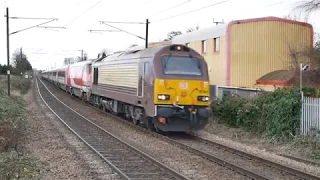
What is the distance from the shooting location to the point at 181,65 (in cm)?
1599

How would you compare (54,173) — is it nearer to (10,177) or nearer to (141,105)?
(10,177)

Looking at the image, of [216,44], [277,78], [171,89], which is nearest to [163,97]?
[171,89]

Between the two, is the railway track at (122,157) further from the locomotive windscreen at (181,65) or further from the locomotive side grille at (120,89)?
the locomotive windscreen at (181,65)

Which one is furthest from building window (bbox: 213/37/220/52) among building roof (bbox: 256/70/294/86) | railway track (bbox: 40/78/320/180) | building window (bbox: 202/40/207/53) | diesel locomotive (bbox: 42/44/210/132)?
railway track (bbox: 40/78/320/180)

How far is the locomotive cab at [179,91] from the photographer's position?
15258mm

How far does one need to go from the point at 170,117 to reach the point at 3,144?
598 cm

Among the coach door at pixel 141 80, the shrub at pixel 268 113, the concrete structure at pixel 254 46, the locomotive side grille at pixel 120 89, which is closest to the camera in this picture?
the shrub at pixel 268 113

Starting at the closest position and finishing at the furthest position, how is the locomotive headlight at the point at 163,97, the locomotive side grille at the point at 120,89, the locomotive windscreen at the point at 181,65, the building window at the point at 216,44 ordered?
the locomotive headlight at the point at 163,97 < the locomotive windscreen at the point at 181,65 < the locomotive side grille at the point at 120,89 < the building window at the point at 216,44

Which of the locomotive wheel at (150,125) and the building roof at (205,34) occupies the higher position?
the building roof at (205,34)

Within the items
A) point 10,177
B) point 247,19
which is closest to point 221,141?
point 10,177

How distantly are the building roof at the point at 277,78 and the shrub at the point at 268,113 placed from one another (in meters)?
5.17

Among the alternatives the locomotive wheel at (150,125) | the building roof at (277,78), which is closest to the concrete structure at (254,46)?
the building roof at (277,78)

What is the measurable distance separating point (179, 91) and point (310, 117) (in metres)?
4.47

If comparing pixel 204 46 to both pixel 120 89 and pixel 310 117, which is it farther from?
pixel 310 117
